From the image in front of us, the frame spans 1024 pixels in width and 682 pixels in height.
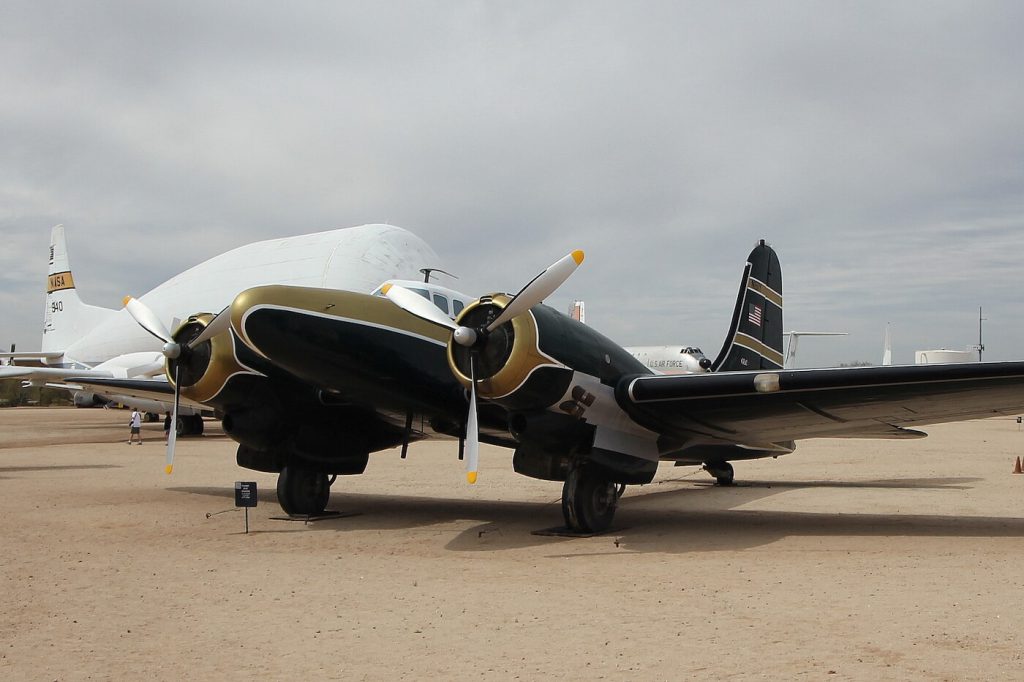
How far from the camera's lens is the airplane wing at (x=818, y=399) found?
9703 millimetres

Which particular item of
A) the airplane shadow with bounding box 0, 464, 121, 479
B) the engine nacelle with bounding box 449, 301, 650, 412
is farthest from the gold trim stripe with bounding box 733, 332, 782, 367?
the airplane shadow with bounding box 0, 464, 121, 479

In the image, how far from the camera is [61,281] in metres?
49.2

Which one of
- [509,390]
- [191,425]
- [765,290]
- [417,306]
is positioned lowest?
[191,425]

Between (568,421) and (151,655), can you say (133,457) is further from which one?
(151,655)

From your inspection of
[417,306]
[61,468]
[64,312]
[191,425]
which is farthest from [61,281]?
[417,306]

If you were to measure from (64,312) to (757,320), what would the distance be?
44403mm

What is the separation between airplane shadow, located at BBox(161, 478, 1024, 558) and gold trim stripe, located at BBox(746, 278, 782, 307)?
3.94m

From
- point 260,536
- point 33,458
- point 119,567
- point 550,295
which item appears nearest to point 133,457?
point 33,458

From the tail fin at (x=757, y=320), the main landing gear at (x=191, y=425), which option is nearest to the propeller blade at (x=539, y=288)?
the tail fin at (x=757, y=320)

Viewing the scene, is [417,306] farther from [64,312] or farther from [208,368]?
[64,312]

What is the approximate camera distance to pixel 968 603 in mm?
6801

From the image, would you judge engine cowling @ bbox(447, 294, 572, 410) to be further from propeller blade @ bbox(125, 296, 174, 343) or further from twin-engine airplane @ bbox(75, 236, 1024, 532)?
propeller blade @ bbox(125, 296, 174, 343)

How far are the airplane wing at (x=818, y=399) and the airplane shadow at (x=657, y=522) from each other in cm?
136

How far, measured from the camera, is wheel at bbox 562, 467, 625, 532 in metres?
10.9
